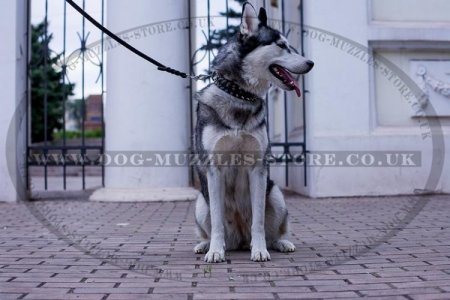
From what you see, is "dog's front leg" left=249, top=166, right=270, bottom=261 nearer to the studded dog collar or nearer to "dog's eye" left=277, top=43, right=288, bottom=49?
the studded dog collar

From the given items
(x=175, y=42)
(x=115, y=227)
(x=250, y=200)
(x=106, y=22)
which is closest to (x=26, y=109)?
(x=106, y=22)

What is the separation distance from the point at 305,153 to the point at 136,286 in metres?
5.41

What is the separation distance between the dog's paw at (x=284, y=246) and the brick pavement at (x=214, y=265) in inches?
3.8

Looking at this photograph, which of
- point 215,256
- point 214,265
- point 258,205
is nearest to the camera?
point 214,265

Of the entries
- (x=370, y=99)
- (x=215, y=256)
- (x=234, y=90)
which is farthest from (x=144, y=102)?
(x=215, y=256)

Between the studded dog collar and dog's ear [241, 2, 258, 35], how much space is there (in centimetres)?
38

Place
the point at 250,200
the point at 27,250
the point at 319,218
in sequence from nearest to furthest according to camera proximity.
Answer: the point at 250,200, the point at 27,250, the point at 319,218

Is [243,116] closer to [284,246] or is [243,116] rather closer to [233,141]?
[233,141]

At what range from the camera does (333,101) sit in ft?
26.0

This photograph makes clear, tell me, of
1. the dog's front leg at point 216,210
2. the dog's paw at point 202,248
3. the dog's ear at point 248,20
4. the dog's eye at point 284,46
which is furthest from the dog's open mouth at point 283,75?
the dog's paw at point 202,248

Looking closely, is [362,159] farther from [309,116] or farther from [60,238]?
[60,238]

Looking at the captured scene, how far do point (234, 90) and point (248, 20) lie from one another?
0.52 m

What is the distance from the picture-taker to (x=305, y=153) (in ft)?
26.2

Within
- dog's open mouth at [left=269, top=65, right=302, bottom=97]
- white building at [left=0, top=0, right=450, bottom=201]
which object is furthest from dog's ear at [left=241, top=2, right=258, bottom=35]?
white building at [left=0, top=0, right=450, bottom=201]
